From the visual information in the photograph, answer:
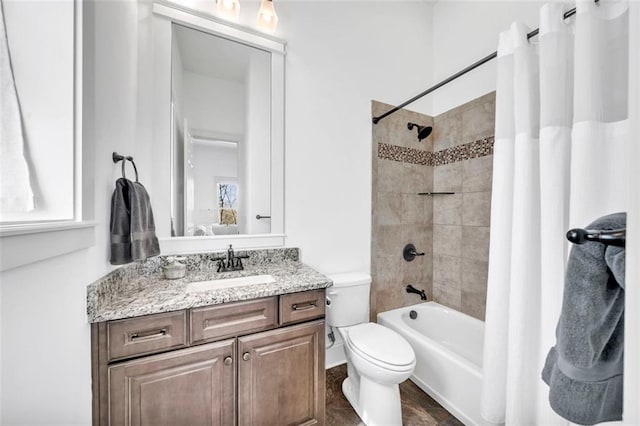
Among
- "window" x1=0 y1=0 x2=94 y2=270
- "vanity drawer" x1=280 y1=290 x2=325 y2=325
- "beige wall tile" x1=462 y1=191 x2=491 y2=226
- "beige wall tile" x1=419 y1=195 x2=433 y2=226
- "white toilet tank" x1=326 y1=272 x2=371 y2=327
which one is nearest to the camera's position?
"window" x1=0 y1=0 x2=94 y2=270

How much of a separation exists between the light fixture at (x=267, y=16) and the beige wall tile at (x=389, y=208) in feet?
4.63

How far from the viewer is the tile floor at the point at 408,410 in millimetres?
1461

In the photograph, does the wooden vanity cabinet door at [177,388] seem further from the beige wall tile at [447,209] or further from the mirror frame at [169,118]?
the beige wall tile at [447,209]

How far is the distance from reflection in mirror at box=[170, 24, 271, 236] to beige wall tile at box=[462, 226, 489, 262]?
5.20ft

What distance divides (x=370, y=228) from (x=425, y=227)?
612 mm

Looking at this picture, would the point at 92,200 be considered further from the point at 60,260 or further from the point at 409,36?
the point at 409,36

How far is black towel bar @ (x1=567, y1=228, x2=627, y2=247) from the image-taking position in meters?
0.42

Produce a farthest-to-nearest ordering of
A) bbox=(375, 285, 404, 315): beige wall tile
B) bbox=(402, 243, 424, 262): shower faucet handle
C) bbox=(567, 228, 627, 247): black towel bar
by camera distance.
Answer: bbox=(402, 243, 424, 262): shower faucet handle, bbox=(375, 285, 404, 315): beige wall tile, bbox=(567, 228, 627, 247): black towel bar

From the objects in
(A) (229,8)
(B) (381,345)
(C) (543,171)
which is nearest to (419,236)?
(B) (381,345)

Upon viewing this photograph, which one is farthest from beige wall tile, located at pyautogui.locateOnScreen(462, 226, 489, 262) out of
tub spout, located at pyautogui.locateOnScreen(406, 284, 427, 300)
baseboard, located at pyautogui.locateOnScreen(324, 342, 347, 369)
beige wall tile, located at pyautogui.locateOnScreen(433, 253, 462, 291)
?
baseboard, located at pyautogui.locateOnScreen(324, 342, 347, 369)

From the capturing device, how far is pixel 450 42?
2.25 m

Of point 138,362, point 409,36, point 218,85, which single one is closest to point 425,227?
point 409,36

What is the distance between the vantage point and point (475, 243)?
199 cm

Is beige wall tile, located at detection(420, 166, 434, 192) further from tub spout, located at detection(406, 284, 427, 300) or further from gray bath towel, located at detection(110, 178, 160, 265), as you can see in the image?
gray bath towel, located at detection(110, 178, 160, 265)
